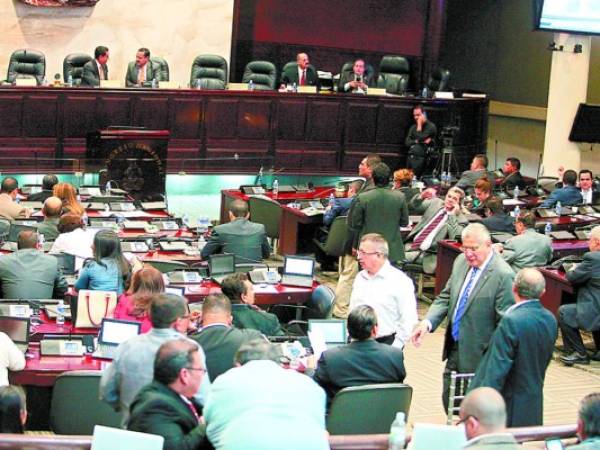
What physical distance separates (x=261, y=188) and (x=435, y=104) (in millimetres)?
4970

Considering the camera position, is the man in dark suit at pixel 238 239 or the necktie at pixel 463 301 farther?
the man in dark suit at pixel 238 239

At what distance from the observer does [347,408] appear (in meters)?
6.68

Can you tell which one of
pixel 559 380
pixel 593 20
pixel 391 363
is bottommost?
pixel 559 380

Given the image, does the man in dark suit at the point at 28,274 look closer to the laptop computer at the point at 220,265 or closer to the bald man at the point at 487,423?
the laptop computer at the point at 220,265

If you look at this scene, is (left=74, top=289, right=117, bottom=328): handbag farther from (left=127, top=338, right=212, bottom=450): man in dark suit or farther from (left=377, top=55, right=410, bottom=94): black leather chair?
(left=377, top=55, right=410, bottom=94): black leather chair

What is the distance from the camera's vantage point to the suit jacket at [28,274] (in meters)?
8.98

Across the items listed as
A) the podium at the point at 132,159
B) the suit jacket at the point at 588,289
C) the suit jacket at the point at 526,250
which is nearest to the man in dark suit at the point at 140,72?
the podium at the point at 132,159

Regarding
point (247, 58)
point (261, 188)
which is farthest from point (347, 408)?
Answer: point (247, 58)

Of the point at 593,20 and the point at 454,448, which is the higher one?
the point at 593,20

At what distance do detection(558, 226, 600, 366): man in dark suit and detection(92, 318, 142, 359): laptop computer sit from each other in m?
4.54

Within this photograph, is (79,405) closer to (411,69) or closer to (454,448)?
(454,448)

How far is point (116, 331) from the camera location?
7402mm

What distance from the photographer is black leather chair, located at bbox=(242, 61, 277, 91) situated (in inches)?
727

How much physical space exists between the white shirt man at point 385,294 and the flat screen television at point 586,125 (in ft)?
34.0
